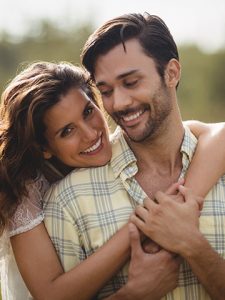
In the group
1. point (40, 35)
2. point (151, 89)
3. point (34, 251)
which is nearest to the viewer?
point (34, 251)

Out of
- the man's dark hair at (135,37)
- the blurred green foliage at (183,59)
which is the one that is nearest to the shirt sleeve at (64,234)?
the man's dark hair at (135,37)

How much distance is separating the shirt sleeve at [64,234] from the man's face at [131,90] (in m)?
0.46

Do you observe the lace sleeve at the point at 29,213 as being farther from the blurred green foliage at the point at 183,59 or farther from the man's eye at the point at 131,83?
the blurred green foliage at the point at 183,59

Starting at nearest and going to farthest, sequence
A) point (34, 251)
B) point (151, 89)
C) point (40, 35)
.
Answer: point (34, 251) < point (151, 89) < point (40, 35)

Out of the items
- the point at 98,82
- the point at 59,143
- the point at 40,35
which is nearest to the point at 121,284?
the point at 59,143

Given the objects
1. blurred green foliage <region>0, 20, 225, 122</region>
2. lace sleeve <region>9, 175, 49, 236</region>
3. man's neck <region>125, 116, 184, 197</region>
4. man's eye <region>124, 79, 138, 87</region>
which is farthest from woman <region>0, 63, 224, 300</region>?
blurred green foliage <region>0, 20, 225, 122</region>

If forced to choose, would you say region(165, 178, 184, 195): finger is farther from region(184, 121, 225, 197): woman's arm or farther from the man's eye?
the man's eye

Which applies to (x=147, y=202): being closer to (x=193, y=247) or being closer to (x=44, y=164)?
(x=193, y=247)

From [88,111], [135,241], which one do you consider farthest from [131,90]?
[135,241]

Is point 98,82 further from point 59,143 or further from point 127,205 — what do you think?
point 127,205

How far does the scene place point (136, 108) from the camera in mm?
2971

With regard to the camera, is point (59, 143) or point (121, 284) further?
point (59, 143)

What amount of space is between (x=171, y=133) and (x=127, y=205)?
0.44 metres

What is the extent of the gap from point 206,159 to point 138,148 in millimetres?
322
